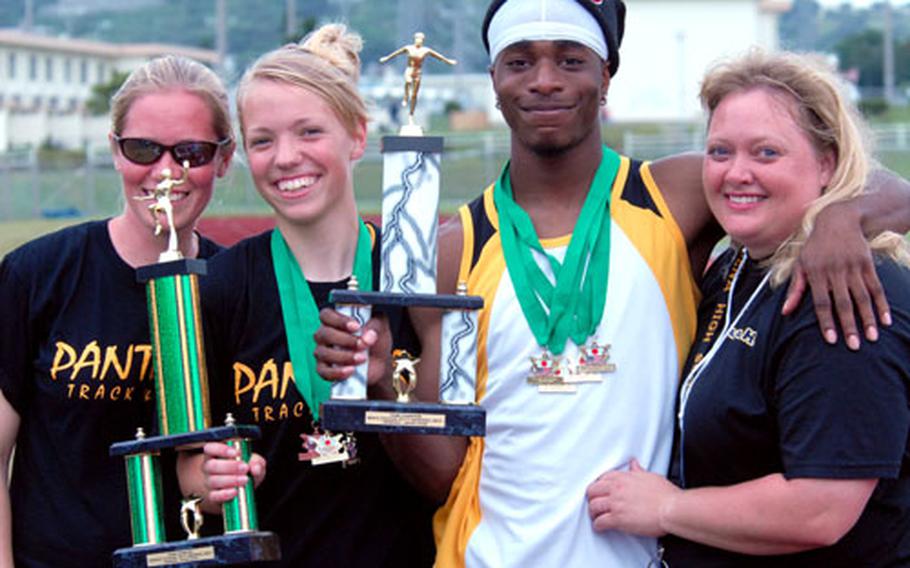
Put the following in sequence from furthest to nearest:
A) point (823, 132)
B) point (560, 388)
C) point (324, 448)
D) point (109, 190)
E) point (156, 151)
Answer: point (109, 190), point (156, 151), point (324, 448), point (560, 388), point (823, 132)

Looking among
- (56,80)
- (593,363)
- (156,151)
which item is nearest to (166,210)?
(156,151)

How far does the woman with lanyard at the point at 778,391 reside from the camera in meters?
3.00

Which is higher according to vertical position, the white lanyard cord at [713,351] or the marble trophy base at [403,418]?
the white lanyard cord at [713,351]

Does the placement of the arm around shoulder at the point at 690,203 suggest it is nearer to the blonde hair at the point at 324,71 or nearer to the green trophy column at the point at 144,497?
the blonde hair at the point at 324,71

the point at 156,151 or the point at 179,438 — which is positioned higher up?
the point at 156,151

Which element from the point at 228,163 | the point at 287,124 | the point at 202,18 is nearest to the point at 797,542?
the point at 287,124

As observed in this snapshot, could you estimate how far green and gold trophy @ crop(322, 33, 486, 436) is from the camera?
3305 millimetres

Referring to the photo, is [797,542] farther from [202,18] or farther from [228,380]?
[202,18]

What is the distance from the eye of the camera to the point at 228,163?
3984 millimetres

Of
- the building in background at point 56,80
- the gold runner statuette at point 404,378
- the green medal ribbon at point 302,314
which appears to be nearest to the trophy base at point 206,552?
the green medal ribbon at point 302,314

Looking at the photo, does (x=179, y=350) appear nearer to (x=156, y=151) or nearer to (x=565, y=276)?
(x=156, y=151)

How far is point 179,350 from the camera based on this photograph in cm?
341

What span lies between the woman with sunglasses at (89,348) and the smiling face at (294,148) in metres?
0.27

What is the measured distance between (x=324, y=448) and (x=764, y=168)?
1432 millimetres
